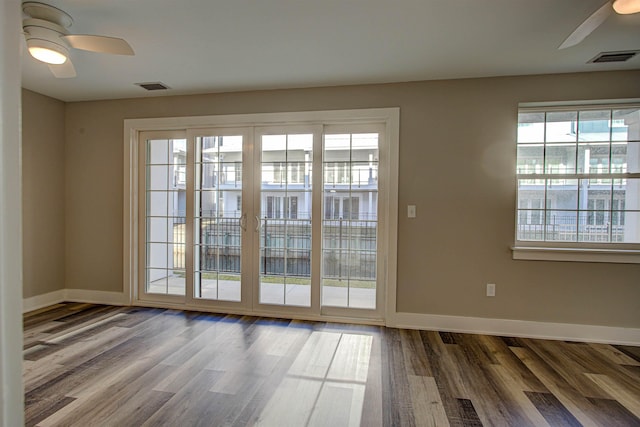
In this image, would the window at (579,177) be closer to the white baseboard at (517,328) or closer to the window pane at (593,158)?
the window pane at (593,158)

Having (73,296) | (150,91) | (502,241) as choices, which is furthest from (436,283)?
(73,296)

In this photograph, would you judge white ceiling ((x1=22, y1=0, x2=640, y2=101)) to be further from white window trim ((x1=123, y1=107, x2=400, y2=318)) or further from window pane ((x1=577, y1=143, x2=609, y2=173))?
window pane ((x1=577, y1=143, x2=609, y2=173))

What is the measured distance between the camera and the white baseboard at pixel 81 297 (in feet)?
13.3

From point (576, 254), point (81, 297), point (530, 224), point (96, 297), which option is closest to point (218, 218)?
point (96, 297)

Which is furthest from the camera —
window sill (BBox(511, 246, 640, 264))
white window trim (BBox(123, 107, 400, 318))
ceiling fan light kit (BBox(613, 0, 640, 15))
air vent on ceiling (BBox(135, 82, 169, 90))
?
air vent on ceiling (BBox(135, 82, 169, 90))

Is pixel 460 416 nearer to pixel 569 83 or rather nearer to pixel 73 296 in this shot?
pixel 569 83

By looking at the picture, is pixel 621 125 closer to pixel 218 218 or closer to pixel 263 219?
pixel 263 219

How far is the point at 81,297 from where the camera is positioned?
14.0ft

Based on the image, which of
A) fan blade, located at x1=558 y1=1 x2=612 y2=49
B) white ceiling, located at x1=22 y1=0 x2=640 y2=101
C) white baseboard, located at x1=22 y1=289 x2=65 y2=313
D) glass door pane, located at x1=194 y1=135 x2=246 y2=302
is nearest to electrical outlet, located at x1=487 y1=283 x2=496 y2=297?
white ceiling, located at x1=22 y1=0 x2=640 y2=101

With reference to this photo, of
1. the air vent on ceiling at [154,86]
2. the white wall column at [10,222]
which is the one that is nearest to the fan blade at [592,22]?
the white wall column at [10,222]

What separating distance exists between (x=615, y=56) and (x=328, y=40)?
2.46 m

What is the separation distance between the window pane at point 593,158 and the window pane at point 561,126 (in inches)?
6.0

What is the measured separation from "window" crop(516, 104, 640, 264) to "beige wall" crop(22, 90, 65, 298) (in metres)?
5.34

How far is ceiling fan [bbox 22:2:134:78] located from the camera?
84.5 inches
